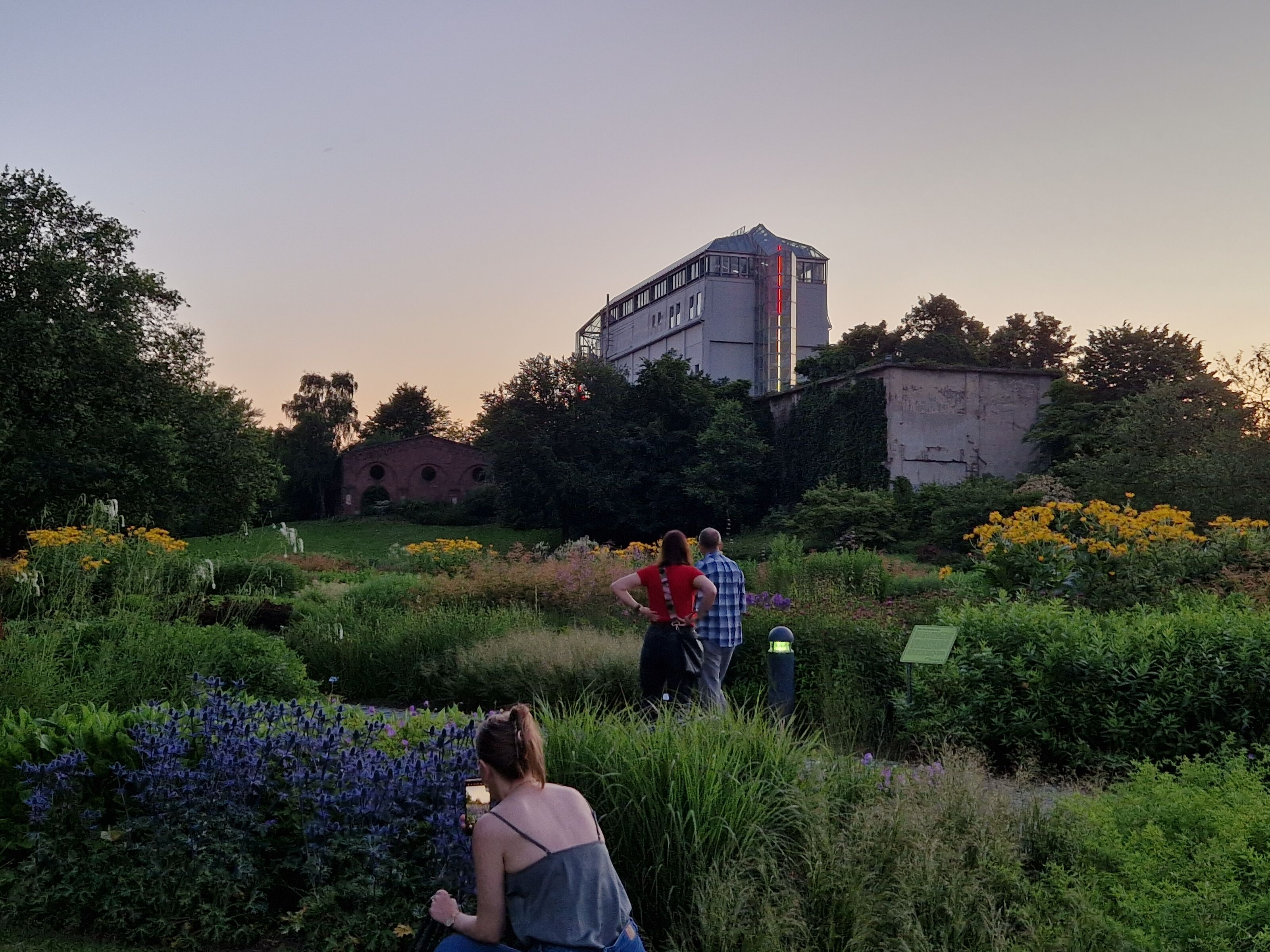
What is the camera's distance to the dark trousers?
829cm

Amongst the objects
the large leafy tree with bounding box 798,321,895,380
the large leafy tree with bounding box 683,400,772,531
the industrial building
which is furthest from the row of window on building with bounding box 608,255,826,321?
the large leafy tree with bounding box 683,400,772,531

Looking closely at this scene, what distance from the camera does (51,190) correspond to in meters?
27.6

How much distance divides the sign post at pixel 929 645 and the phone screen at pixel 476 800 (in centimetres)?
432

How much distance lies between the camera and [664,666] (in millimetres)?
8328

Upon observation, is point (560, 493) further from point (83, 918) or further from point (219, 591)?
point (83, 918)

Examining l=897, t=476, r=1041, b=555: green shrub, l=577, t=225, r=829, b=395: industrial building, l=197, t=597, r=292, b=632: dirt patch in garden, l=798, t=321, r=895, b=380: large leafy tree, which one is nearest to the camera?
l=197, t=597, r=292, b=632: dirt patch in garden

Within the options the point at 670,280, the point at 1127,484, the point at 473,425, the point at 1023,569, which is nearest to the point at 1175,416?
the point at 1127,484

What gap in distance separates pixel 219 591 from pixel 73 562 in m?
6.95

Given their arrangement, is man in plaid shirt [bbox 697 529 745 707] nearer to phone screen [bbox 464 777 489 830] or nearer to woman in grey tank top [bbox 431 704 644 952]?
phone screen [bbox 464 777 489 830]

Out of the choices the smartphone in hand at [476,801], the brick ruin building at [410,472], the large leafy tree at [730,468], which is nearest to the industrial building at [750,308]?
the brick ruin building at [410,472]

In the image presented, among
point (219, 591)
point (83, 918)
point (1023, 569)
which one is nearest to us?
A: point (83, 918)

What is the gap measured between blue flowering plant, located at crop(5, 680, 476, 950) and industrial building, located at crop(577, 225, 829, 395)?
2013 inches

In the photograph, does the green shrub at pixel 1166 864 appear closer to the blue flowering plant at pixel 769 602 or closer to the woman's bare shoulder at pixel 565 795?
the woman's bare shoulder at pixel 565 795

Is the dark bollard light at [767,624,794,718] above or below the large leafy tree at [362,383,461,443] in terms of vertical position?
below
